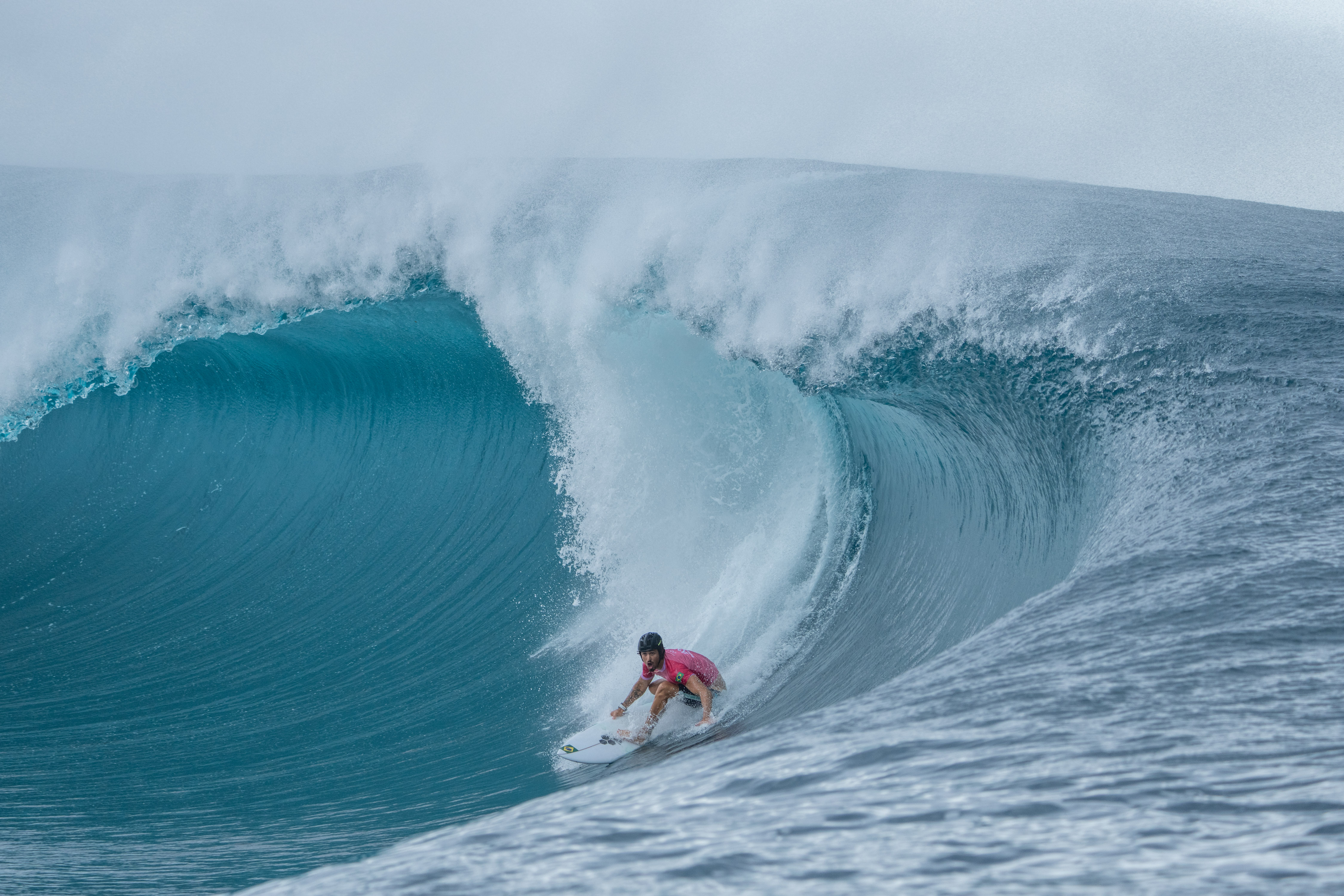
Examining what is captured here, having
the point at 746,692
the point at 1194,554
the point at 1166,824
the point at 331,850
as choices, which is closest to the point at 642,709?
the point at 746,692

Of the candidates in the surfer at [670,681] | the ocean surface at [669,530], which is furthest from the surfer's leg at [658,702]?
the ocean surface at [669,530]

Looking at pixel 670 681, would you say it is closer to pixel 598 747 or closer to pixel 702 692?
pixel 702 692

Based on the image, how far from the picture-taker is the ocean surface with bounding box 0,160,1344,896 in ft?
6.08

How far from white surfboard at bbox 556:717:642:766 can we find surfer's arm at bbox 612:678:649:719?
0.06 m

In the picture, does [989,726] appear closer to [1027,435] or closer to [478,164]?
[1027,435]

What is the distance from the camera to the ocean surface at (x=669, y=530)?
185 centimetres

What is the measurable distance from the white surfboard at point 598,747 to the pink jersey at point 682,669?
0.37 meters

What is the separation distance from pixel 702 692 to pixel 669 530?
187 cm

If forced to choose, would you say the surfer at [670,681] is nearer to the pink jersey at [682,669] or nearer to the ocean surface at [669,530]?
the pink jersey at [682,669]

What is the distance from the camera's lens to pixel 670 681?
183 inches

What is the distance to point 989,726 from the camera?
2.10 m

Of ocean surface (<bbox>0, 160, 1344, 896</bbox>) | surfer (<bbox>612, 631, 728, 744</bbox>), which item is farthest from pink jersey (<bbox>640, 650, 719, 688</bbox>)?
ocean surface (<bbox>0, 160, 1344, 896</bbox>)

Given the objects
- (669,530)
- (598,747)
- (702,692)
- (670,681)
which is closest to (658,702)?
(670,681)

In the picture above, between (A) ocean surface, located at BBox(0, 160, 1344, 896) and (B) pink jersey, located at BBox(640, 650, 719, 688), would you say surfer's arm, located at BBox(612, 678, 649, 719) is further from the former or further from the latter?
Result: (A) ocean surface, located at BBox(0, 160, 1344, 896)
